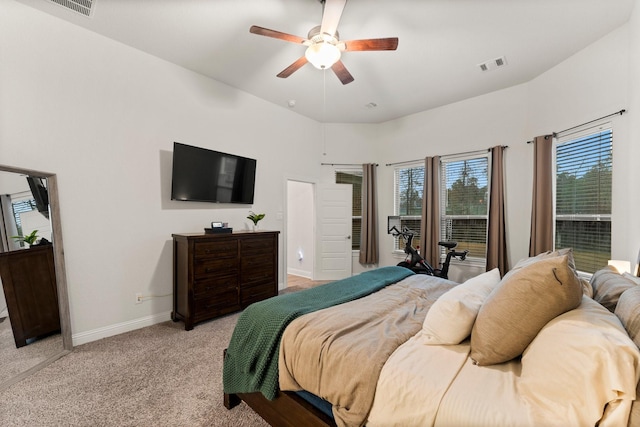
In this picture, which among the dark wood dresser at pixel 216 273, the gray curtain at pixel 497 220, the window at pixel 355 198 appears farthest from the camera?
the window at pixel 355 198

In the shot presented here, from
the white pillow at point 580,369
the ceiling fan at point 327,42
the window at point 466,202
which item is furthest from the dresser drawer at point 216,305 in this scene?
the window at point 466,202

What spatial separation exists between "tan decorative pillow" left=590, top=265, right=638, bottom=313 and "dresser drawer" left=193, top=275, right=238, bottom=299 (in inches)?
123

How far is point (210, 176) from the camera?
3.44 meters

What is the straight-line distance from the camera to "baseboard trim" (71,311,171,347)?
8.34 feet

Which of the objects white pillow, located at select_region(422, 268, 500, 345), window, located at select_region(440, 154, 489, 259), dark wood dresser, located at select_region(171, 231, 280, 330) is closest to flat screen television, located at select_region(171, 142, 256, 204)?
dark wood dresser, located at select_region(171, 231, 280, 330)

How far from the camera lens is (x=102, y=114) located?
2.68 metres

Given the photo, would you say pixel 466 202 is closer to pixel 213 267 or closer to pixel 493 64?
pixel 493 64

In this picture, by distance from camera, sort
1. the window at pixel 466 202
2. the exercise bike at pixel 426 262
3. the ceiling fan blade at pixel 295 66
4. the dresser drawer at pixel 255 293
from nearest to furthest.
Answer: the ceiling fan blade at pixel 295 66, the dresser drawer at pixel 255 293, the exercise bike at pixel 426 262, the window at pixel 466 202

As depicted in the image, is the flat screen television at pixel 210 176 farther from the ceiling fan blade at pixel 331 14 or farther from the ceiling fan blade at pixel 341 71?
the ceiling fan blade at pixel 331 14

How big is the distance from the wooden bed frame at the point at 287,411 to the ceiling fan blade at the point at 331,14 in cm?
254

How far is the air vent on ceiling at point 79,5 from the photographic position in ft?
7.33

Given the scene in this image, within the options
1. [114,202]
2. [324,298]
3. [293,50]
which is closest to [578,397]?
[324,298]

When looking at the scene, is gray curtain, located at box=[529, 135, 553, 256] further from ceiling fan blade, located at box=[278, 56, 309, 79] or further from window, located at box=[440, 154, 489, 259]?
ceiling fan blade, located at box=[278, 56, 309, 79]

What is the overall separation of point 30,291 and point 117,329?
2.76 ft
